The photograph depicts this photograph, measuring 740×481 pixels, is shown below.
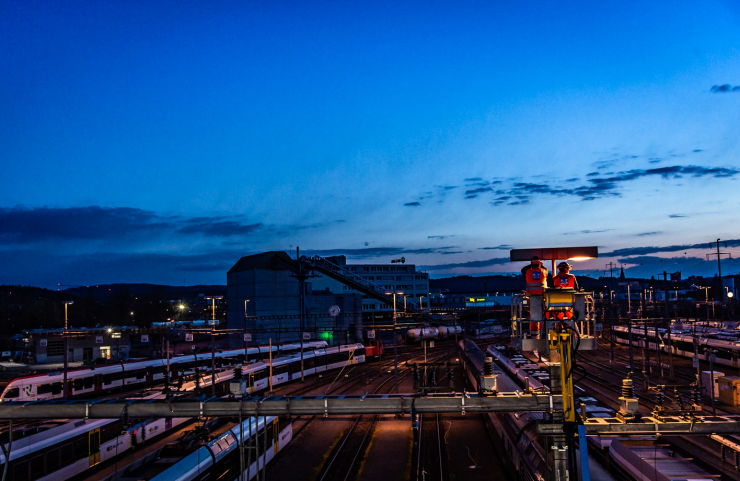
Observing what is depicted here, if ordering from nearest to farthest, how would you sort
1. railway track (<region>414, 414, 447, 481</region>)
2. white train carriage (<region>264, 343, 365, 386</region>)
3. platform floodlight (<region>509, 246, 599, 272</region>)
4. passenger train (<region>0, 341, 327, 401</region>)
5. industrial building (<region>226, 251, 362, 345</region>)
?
platform floodlight (<region>509, 246, 599, 272</region>) < railway track (<region>414, 414, 447, 481</region>) < passenger train (<region>0, 341, 327, 401</region>) < white train carriage (<region>264, 343, 365, 386</region>) < industrial building (<region>226, 251, 362, 345</region>)

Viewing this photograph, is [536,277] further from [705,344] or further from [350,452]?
[705,344]

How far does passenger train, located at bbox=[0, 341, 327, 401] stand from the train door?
9.05 meters

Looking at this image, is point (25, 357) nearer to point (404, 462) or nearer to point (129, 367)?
point (129, 367)

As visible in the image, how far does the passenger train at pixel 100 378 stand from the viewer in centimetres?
2450

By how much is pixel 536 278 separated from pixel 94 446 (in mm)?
16408

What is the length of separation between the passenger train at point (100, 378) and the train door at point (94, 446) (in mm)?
9051

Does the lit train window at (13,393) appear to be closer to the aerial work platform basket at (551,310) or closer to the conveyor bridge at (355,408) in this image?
the conveyor bridge at (355,408)

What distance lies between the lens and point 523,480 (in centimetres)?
1137

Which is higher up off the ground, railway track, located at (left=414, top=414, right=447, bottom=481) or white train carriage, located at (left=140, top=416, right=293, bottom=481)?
white train carriage, located at (left=140, top=416, right=293, bottom=481)

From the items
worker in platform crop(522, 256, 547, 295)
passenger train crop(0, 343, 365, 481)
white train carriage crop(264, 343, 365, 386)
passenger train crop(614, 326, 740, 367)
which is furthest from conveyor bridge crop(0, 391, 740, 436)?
passenger train crop(614, 326, 740, 367)

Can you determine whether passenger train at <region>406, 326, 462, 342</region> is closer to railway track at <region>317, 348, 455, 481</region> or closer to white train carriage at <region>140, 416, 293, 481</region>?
railway track at <region>317, 348, 455, 481</region>

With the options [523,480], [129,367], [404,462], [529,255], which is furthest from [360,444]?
[129,367]

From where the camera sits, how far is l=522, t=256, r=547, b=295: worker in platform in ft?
30.1

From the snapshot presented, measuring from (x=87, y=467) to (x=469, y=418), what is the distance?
15920 mm
